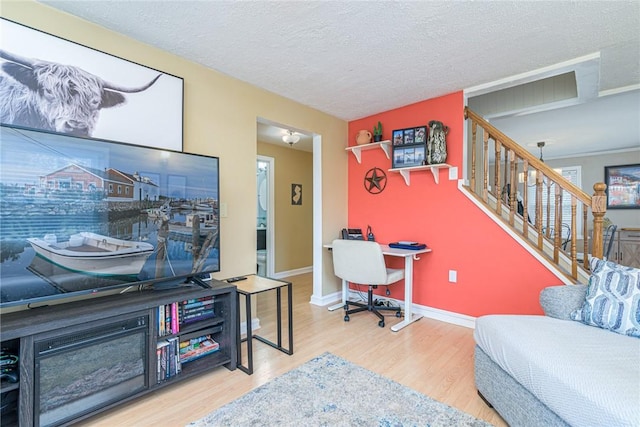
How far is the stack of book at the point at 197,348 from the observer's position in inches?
79.4

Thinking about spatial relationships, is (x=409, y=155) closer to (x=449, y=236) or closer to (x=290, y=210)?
(x=449, y=236)

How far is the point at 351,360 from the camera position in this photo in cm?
230

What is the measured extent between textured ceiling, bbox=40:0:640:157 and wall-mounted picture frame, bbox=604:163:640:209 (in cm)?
385

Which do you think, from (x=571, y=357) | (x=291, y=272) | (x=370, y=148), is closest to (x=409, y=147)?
(x=370, y=148)

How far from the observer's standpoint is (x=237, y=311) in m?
2.17

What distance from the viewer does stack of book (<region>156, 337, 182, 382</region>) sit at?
1824 millimetres

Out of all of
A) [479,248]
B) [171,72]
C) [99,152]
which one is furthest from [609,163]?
[99,152]

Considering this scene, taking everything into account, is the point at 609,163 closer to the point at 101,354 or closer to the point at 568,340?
the point at 568,340

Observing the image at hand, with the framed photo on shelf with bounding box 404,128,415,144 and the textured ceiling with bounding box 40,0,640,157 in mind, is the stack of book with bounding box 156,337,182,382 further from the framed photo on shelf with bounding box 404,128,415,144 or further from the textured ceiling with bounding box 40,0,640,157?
the framed photo on shelf with bounding box 404,128,415,144

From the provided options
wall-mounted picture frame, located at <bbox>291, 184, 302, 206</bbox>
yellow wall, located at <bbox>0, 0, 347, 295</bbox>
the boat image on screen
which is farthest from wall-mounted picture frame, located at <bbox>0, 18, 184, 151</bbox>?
wall-mounted picture frame, located at <bbox>291, 184, 302, 206</bbox>

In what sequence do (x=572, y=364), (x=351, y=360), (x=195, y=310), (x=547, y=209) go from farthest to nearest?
(x=547, y=209)
(x=351, y=360)
(x=195, y=310)
(x=572, y=364)

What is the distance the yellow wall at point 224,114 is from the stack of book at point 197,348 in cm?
59

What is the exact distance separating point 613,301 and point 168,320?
8.60ft

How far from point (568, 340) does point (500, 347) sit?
0.32 metres
